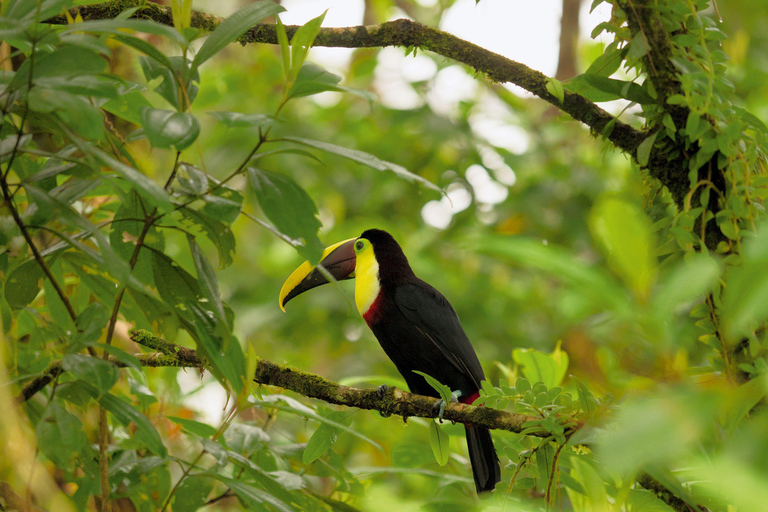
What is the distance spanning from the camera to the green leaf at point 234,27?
95 centimetres

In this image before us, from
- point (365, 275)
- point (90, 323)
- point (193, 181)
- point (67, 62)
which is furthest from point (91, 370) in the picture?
point (365, 275)

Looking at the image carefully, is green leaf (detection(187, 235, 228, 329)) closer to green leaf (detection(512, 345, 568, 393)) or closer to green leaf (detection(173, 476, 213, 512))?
green leaf (detection(173, 476, 213, 512))

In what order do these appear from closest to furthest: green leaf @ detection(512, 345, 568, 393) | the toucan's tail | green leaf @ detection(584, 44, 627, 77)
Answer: green leaf @ detection(584, 44, 627, 77) → green leaf @ detection(512, 345, 568, 393) → the toucan's tail

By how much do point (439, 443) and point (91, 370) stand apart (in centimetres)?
93

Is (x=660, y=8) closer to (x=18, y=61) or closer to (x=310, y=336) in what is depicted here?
(x=18, y=61)

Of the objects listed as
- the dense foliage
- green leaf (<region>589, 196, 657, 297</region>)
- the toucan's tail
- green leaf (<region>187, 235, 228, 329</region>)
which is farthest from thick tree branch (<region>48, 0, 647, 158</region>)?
the toucan's tail

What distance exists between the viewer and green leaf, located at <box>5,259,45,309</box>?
1.14 m

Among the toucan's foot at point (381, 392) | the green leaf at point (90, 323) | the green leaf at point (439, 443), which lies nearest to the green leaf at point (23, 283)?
the green leaf at point (90, 323)

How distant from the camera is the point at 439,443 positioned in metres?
1.55

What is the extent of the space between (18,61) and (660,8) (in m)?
1.66

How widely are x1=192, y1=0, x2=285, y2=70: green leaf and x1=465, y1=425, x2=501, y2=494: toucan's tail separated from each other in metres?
1.55

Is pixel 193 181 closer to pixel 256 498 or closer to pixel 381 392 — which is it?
pixel 256 498

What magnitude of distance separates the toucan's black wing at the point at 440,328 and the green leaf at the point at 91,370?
1553 millimetres

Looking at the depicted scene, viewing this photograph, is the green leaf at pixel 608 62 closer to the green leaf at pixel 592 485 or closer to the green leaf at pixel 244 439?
the green leaf at pixel 592 485
